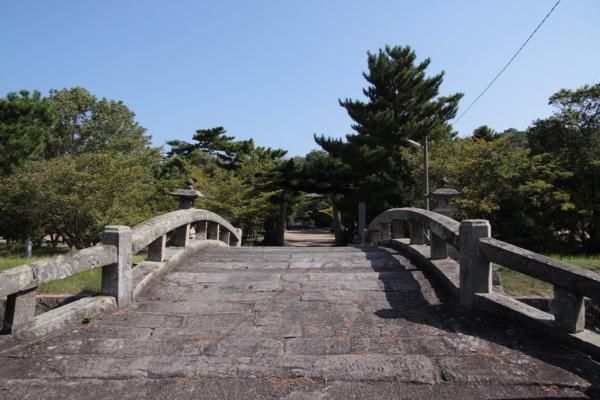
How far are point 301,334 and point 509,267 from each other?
1876 mm

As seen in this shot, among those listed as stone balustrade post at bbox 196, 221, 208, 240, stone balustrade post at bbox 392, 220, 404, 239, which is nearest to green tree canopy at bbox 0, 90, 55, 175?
stone balustrade post at bbox 196, 221, 208, 240

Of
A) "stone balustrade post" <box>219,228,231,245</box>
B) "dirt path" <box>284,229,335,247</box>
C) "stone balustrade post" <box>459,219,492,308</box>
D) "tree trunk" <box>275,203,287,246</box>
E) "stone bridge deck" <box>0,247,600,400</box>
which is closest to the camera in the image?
"stone bridge deck" <box>0,247,600,400</box>

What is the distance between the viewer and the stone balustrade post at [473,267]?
384cm

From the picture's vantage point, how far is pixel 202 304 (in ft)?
13.5

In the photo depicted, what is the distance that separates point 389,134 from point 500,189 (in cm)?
658

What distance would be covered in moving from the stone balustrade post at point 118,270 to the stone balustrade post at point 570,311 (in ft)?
12.5

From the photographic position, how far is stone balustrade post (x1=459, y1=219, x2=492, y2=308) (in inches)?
151

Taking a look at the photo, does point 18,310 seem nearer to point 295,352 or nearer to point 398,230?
point 295,352

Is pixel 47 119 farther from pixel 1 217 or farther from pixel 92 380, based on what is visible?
pixel 92 380

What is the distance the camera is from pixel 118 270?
3955 mm

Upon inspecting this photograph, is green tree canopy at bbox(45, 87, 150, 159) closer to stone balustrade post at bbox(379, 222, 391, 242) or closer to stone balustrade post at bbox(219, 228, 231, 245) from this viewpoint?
stone balustrade post at bbox(219, 228, 231, 245)

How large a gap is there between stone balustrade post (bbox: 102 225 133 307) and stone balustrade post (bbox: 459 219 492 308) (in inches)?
131

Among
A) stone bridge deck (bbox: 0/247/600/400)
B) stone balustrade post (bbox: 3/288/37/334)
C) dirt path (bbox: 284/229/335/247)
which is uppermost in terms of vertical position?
stone balustrade post (bbox: 3/288/37/334)

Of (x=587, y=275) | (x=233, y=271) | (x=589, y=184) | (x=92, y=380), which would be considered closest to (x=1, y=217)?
(x=233, y=271)
